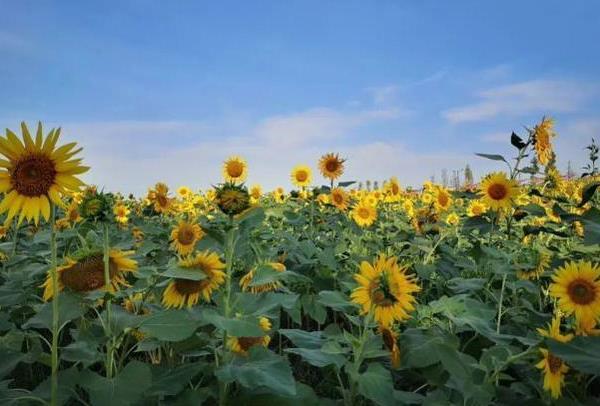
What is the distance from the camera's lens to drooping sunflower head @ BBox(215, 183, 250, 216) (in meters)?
1.82

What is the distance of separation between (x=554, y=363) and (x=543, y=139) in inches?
80.8

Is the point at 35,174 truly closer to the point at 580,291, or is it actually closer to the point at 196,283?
the point at 196,283

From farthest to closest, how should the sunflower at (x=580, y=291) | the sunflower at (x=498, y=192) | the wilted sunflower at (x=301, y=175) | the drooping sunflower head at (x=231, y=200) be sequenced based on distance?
the wilted sunflower at (x=301, y=175)
the sunflower at (x=498, y=192)
the sunflower at (x=580, y=291)
the drooping sunflower head at (x=231, y=200)


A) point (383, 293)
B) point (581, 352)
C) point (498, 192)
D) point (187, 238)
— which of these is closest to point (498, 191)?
point (498, 192)

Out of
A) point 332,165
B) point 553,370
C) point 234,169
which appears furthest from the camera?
point 234,169

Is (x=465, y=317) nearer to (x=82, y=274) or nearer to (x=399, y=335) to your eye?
(x=399, y=335)

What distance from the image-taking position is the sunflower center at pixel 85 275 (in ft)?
6.36

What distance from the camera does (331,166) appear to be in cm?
560

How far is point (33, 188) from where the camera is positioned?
5.31 ft

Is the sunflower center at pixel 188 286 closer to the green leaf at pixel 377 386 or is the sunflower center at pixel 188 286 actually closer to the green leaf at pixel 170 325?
the green leaf at pixel 170 325

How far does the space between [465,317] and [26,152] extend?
4.59 ft

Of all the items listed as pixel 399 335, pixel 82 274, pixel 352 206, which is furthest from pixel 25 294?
pixel 352 206

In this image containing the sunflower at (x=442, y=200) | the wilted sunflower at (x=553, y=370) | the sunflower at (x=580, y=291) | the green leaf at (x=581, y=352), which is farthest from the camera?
the sunflower at (x=442, y=200)

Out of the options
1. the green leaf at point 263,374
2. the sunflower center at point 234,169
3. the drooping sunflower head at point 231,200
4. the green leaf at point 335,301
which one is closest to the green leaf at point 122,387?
the green leaf at point 263,374
